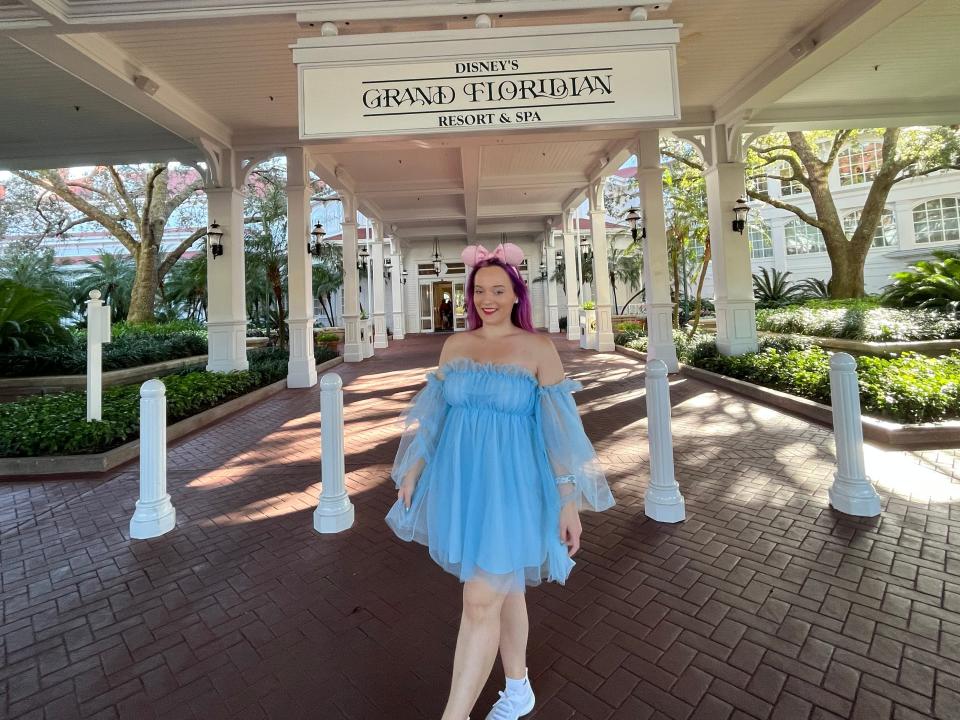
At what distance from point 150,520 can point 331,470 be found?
4.48 ft

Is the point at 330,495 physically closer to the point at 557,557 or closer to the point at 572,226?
the point at 557,557

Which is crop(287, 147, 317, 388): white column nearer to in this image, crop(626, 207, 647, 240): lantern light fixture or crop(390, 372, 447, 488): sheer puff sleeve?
crop(626, 207, 647, 240): lantern light fixture

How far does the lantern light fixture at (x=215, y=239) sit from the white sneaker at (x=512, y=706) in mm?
9588

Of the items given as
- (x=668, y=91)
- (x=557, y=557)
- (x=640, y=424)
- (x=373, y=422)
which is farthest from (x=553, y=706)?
(x=373, y=422)

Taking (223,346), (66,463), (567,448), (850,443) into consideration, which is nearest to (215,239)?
(223,346)

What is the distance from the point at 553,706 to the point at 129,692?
68.6 inches

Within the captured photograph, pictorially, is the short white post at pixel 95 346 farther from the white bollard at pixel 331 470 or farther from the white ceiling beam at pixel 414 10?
the white ceiling beam at pixel 414 10

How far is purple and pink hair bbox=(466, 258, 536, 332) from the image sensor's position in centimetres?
178

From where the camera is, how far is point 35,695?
1897mm

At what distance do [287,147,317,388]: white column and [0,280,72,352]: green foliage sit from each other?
493cm

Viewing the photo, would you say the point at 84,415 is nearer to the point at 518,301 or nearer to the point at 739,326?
the point at 518,301

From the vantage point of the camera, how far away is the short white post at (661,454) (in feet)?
10.7

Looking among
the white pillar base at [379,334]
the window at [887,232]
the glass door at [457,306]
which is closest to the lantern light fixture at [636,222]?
the white pillar base at [379,334]

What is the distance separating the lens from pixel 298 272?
369 inches
